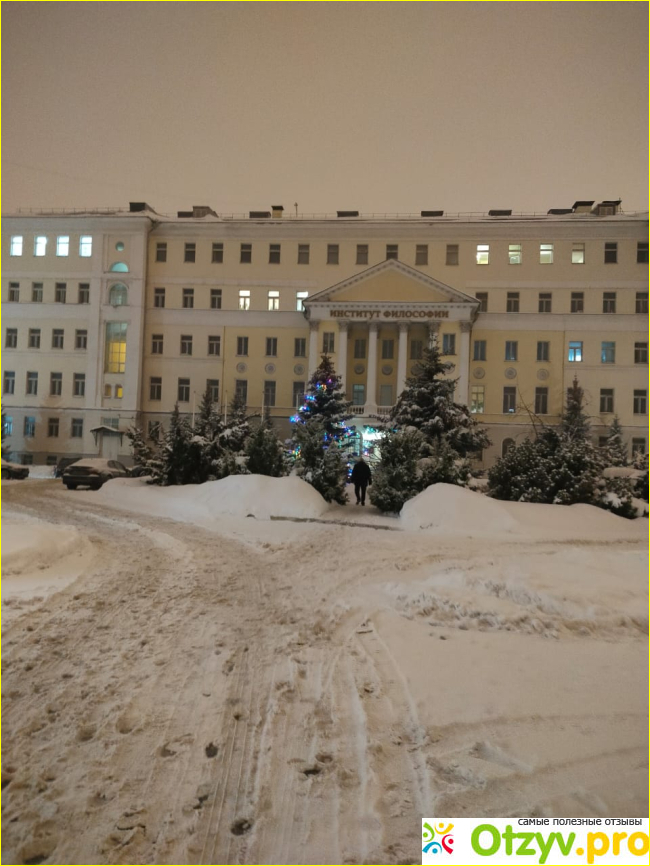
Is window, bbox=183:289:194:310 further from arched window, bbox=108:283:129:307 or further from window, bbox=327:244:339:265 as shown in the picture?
window, bbox=327:244:339:265

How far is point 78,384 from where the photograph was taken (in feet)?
146

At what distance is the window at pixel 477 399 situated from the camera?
1658 inches

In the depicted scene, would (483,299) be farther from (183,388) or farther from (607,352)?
(183,388)

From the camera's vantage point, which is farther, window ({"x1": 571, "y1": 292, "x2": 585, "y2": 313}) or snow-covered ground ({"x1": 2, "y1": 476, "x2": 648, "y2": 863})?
window ({"x1": 571, "y1": 292, "x2": 585, "y2": 313})

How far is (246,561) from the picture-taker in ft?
31.3

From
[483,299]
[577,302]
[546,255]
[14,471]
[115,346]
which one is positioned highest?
[546,255]

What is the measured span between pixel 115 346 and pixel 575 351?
36.2 metres

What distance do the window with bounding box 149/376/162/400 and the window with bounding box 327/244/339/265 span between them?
1667cm

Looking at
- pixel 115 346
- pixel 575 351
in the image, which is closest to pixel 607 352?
pixel 575 351

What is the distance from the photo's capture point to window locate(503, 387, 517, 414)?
4191 centimetres

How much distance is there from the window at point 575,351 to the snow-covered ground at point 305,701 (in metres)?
36.8

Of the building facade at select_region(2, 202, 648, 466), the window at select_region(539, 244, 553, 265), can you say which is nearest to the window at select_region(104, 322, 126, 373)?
the building facade at select_region(2, 202, 648, 466)

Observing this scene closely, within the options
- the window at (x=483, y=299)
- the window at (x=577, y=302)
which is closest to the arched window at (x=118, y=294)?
the window at (x=483, y=299)

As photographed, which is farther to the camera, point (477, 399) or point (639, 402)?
point (477, 399)
